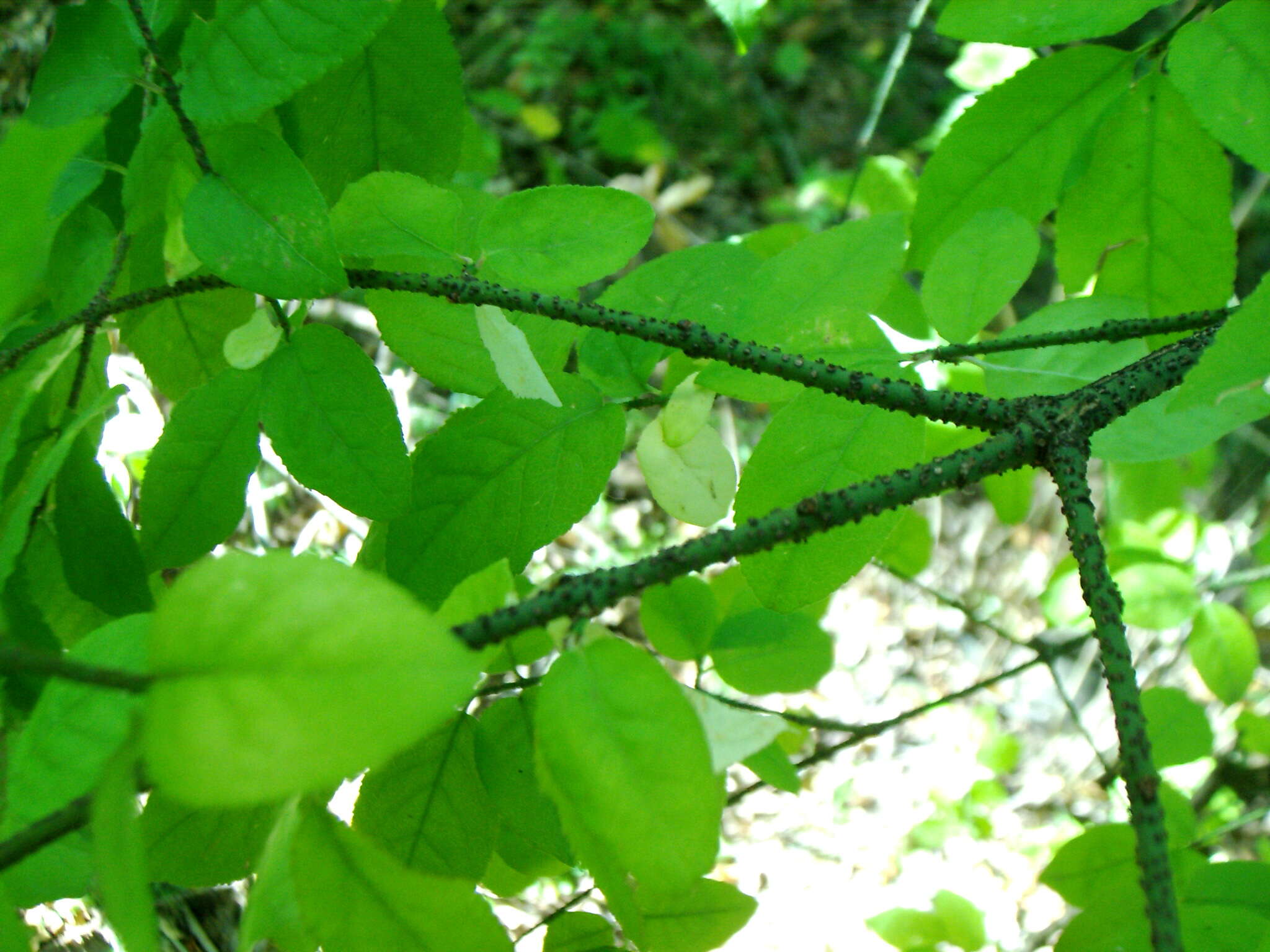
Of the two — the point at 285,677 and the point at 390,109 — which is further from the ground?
the point at 390,109

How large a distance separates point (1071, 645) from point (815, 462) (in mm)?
959

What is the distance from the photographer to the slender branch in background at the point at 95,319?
67cm

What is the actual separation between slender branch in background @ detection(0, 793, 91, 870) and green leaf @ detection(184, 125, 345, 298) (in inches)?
12.3

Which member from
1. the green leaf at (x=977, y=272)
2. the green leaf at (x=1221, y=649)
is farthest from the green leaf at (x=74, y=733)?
the green leaf at (x=1221, y=649)

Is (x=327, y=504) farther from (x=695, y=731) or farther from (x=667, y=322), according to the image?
(x=695, y=731)

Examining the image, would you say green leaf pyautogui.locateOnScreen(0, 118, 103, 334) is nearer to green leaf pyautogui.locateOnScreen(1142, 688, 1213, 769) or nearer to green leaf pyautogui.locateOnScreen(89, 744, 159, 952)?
green leaf pyautogui.locateOnScreen(89, 744, 159, 952)

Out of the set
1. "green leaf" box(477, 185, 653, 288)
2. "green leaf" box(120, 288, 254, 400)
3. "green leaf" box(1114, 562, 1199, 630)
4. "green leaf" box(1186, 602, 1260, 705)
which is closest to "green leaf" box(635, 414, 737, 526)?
"green leaf" box(477, 185, 653, 288)

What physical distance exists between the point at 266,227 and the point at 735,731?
1.38ft

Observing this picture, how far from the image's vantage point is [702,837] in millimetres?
398

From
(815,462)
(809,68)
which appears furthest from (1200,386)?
(809,68)

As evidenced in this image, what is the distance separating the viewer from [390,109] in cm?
78

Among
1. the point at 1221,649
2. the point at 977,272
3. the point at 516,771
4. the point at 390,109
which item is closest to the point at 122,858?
the point at 516,771

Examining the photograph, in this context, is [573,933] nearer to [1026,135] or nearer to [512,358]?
[512,358]

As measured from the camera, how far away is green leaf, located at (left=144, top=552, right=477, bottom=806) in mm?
317
